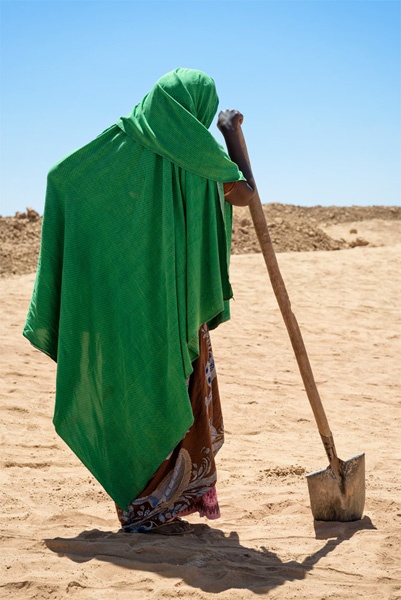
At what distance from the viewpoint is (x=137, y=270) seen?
3.61m

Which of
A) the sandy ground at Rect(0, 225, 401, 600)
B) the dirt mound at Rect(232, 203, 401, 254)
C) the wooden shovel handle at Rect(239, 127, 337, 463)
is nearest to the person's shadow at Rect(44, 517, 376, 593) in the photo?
the sandy ground at Rect(0, 225, 401, 600)

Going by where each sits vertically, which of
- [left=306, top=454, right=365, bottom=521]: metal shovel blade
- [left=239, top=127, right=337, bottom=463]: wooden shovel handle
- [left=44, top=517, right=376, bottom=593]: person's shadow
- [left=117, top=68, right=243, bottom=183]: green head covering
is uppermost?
[left=117, top=68, right=243, bottom=183]: green head covering

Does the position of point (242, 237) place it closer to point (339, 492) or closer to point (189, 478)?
point (339, 492)

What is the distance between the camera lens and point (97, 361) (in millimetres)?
3717

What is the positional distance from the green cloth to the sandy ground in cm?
45

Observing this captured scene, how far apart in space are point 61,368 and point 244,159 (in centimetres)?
130

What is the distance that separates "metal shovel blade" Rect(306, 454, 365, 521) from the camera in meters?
3.97

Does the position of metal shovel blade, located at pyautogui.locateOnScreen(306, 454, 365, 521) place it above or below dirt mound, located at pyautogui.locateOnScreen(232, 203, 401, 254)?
below

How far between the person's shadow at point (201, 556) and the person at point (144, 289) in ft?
0.54

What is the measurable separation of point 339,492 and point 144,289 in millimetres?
1421

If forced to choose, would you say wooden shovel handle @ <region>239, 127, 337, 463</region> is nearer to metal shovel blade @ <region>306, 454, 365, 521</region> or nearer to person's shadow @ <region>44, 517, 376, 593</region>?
metal shovel blade @ <region>306, 454, 365, 521</region>

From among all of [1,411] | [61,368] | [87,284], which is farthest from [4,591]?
[1,411]

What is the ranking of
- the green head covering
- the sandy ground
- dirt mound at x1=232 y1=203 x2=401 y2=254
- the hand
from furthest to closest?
dirt mound at x1=232 y1=203 x2=401 y2=254, the hand, the green head covering, the sandy ground

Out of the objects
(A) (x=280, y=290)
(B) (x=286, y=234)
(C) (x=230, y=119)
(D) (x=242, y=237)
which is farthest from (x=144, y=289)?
(B) (x=286, y=234)
